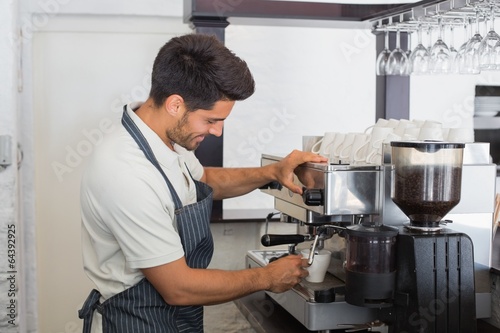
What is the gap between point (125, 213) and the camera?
1.72 meters

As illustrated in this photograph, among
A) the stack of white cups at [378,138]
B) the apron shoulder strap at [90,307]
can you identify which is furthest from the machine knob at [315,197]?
the apron shoulder strap at [90,307]

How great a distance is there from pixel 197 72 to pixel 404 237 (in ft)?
2.21

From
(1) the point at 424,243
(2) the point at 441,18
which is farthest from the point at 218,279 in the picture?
(2) the point at 441,18

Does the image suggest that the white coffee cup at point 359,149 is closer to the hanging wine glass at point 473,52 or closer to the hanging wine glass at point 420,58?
the hanging wine glass at point 473,52

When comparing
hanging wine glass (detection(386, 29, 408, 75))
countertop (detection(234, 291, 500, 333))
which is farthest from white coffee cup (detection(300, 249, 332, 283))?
hanging wine glass (detection(386, 29, 408, 75))

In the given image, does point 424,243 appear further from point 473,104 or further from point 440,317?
point 473,104

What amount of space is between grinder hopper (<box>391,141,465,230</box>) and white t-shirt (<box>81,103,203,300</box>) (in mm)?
617

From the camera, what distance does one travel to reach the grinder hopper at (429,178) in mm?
1838

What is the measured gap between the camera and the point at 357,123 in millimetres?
4664

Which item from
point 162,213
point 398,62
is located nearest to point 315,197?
point 162,213

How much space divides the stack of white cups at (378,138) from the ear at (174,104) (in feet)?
1.69

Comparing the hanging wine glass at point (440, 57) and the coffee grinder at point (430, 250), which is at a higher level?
the hanging wine glass at point (440, 57)

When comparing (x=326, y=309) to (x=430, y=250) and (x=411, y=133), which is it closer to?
(x=430, y=250)

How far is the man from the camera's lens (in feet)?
5.70
